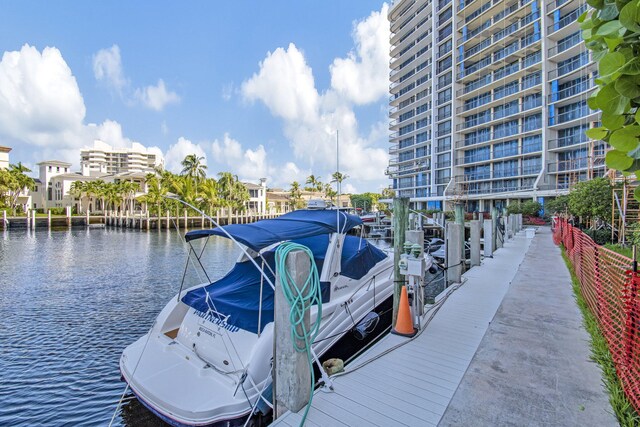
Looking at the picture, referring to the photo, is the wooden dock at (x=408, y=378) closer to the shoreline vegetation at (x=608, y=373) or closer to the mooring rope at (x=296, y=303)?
the mooring rope at (x=296, y=303)

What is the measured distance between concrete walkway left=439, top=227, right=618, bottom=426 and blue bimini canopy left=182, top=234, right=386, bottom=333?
8.56ft

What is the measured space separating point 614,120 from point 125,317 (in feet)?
38.4

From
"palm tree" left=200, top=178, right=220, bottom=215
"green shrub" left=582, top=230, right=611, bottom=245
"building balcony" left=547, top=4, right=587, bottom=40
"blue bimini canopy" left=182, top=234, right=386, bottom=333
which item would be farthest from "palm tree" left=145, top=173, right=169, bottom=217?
"building balcony" left=547, top=4, right=587, bottom=40

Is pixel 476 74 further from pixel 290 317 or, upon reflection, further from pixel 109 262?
pixel 290 317

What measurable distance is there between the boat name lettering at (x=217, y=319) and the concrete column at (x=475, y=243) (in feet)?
30.5

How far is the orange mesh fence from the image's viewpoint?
12.0ft

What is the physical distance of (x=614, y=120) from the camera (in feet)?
4.79

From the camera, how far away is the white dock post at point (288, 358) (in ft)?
11.6

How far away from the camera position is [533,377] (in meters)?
4.11

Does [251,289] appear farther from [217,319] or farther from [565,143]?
[565,143]

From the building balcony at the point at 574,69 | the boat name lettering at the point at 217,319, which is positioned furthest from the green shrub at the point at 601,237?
the building balcony at the point at 574,69

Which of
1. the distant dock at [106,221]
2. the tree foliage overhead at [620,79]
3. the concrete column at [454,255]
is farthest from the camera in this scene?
the distant dock at [106,221]

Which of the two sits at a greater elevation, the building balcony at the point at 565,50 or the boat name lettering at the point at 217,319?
the building balcony at the point at 565,50

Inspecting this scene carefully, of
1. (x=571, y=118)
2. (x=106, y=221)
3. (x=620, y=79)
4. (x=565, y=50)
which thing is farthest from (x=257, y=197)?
(x=620, y=79)
